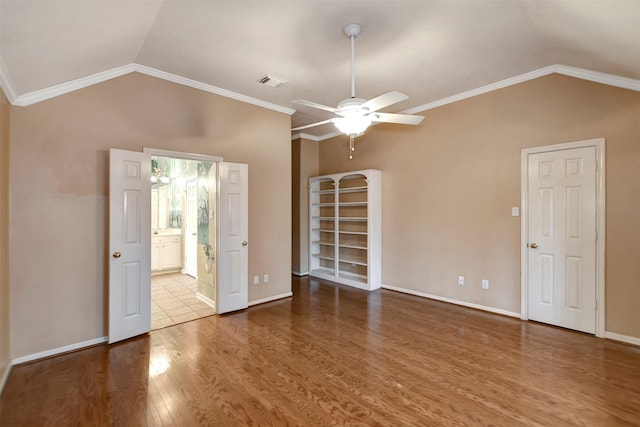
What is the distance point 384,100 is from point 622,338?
357cm

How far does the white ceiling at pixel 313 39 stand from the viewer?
2213 mm

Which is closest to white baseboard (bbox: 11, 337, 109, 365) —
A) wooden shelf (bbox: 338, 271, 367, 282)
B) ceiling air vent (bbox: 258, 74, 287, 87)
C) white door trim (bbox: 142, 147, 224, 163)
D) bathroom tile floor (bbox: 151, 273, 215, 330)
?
bathroom tile floor (bbox: 151, 273, 215, 330)

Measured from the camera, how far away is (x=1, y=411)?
2.12m

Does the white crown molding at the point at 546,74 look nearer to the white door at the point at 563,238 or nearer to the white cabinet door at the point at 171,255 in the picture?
the white door at the point at 563,238

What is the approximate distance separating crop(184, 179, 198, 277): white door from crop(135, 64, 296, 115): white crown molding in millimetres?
2515

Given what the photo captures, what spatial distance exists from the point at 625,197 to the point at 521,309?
1.70 m

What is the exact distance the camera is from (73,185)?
3.06 m

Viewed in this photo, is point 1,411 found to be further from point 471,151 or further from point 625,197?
point 625,197

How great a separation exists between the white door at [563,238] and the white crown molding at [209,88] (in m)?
3.66

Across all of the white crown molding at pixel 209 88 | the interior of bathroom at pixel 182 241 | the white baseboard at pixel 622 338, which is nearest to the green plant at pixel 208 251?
the interior of bathroom at pixel 182 241

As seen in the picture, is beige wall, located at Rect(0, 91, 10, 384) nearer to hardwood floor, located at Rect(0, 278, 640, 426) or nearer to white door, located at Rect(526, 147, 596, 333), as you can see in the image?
hardwood floor, located at Rect(0, 278, 640, 426)

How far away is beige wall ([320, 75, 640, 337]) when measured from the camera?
314 cm

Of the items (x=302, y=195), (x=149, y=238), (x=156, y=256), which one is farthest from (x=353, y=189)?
(x=156, y=256)

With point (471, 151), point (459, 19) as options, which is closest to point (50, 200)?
point (459, 19)
